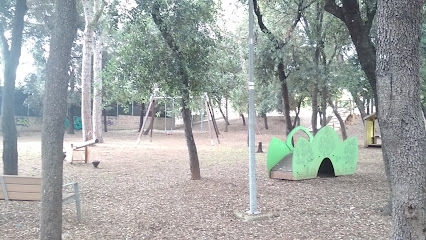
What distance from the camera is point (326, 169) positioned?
9773 millimetres

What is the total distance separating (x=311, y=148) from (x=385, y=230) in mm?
3999

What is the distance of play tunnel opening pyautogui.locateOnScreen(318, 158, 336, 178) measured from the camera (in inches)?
375

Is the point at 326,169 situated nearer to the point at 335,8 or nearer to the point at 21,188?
the point at 335,8

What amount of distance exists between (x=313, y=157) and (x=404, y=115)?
6.12 m

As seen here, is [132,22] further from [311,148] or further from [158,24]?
[311,148]

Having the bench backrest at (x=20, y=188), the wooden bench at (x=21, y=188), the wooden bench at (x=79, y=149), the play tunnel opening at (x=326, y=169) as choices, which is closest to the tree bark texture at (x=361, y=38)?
the play tunnel opening at (x=326, y=169)

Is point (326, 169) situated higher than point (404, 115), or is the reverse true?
point (404, 115)

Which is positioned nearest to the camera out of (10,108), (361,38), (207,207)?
(207,207)

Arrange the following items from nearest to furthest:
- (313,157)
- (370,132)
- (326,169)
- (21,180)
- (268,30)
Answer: (21,180) < (313,157) < (326,169) < (268,30) < (370,132)

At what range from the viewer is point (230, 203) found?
21.0 feet

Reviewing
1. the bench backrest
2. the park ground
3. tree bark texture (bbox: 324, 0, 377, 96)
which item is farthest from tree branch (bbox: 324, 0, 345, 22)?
the bench backrest

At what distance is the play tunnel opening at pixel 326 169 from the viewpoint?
9516 millimetres

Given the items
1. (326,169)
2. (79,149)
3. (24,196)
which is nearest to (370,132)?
(326,169)

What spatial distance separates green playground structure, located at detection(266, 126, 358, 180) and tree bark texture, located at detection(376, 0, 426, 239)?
557 cm
